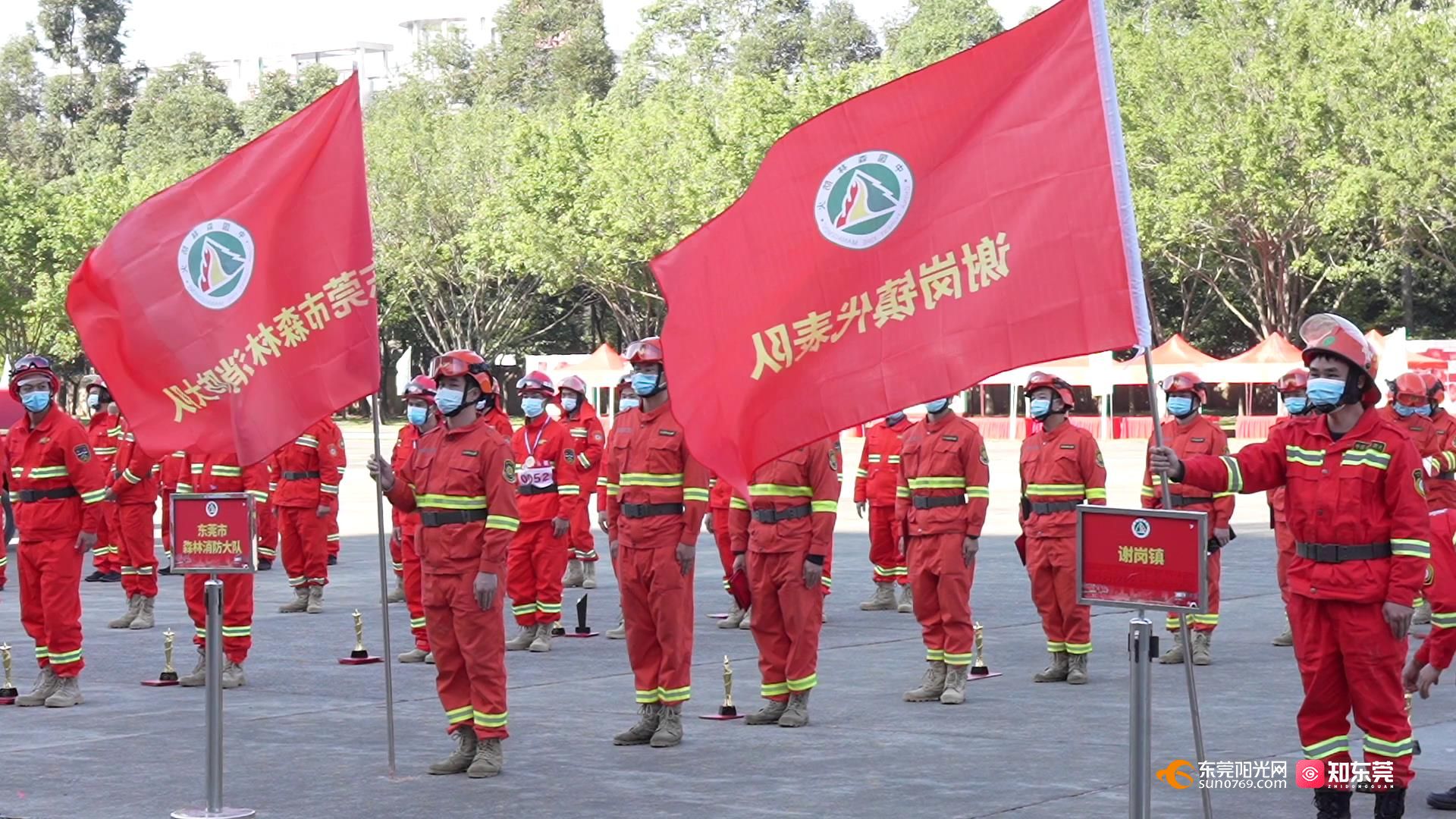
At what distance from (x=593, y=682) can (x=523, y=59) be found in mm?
82467

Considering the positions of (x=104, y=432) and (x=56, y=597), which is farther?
(x=104, y=432)


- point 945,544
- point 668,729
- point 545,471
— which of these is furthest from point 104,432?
point 668,729

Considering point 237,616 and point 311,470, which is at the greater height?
point 311,470

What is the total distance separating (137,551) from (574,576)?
4.45m

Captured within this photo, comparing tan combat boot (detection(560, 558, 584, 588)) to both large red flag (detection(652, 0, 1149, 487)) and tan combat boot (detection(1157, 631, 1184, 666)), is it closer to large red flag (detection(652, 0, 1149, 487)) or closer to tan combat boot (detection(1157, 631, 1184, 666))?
tan combat boot (detection(1157, 631, 1184, 666))

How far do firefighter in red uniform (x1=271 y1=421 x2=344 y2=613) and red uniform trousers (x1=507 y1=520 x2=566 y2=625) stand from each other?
267 cm

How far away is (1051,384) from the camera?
41.4 feet

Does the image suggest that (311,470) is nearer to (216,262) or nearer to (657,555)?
(657,555)

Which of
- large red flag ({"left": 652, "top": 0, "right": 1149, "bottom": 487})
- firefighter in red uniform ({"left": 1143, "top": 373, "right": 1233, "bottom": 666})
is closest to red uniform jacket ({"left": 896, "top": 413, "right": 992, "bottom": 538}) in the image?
firefighter in red uniform ({"left": 1143, "top": 373, "right": 1233, "bottom": 666})

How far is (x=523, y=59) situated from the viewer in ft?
Answer: 305

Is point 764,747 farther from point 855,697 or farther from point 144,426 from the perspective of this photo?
point 144,426

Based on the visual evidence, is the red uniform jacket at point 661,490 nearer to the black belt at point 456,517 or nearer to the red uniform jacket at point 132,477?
the black belt at point 456,517

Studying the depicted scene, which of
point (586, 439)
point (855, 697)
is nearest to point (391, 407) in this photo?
point (586, 439)

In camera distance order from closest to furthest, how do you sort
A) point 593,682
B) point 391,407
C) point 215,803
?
1. point 215,803
2. point 593,682
3. point 391,407
